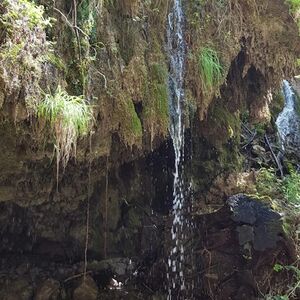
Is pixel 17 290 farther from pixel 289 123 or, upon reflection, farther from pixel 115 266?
pixel 289 123

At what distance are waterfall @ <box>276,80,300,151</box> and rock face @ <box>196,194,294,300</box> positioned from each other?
4044mm

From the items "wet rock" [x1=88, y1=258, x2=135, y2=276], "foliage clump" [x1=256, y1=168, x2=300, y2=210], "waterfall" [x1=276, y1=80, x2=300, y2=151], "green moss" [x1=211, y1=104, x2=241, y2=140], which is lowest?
"wet rock" [x1=88, y1=258, x2=135, y2=276]

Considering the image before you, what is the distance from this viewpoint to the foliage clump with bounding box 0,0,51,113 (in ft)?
10.0

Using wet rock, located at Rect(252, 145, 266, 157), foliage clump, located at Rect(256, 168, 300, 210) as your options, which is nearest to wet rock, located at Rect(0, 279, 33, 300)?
foliage clump, located at Rect(256, 168, 300, 210)

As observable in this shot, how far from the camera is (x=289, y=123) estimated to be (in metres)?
9.93

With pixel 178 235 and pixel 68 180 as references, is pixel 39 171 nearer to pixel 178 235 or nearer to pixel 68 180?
pixel 68 180

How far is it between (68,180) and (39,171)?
0.55 metres

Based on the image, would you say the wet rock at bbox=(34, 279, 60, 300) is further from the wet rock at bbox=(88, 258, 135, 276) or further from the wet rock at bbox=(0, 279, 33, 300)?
the wet rock at bbox=(88, 258, 135, 276)

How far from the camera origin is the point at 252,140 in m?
8.84

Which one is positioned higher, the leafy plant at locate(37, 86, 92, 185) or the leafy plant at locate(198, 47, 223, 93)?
the leafy plant at locate(198, 47, 223, 93)

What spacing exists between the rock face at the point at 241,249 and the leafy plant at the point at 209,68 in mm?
1704

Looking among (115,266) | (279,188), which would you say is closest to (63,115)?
(115,266)

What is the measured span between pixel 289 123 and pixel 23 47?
7931 mm

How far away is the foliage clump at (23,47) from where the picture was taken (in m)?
3.05
